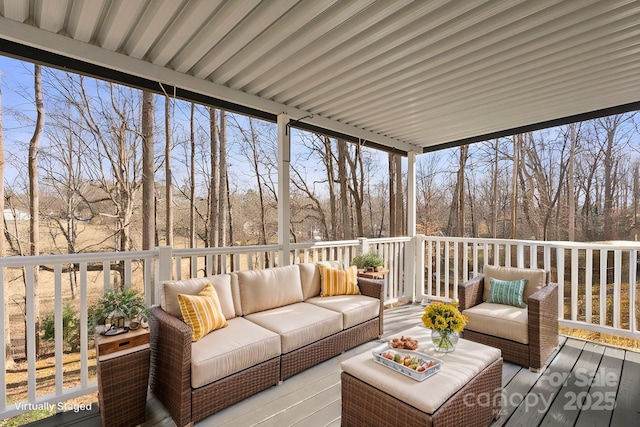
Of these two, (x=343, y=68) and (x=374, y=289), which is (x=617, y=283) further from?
(x=343, y=68)

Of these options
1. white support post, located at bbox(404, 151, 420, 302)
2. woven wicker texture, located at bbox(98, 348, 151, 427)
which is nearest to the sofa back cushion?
woven wicker texture, located at bbox(98, 348, 151, 427)

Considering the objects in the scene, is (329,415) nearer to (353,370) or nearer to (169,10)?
(353,370)

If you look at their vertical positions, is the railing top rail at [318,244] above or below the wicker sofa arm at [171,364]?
above

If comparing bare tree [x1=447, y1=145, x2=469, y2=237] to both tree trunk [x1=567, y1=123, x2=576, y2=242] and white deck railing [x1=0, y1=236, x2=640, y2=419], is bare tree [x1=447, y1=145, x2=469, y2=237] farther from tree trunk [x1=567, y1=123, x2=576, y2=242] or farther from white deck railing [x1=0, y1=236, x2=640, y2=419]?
white deck railing [x1=0, y1=236, x2=640, y2=419]

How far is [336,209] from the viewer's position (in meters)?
8.96

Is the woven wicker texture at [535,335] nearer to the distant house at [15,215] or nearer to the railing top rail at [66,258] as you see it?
the railing top rail at [66,258]

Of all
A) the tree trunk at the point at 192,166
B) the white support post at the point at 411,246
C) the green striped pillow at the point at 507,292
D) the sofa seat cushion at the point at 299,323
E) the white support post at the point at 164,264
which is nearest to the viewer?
the sofa seat cushion at the point at 299,323

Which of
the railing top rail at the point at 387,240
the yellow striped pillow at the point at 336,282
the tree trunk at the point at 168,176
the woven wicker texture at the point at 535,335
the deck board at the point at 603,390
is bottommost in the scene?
the deck board at the point at 603,390

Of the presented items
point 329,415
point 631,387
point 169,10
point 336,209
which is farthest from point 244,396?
point 336,209

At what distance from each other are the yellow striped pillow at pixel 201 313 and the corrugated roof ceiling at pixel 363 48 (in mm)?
2044

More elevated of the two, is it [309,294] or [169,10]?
[169,10]

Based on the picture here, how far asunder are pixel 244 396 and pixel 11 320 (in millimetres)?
5390

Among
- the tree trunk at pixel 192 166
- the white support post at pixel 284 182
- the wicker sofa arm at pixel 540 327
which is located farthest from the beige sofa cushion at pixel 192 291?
the tree trunk at pixel 192 166

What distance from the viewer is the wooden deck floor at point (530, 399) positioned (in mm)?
2068
